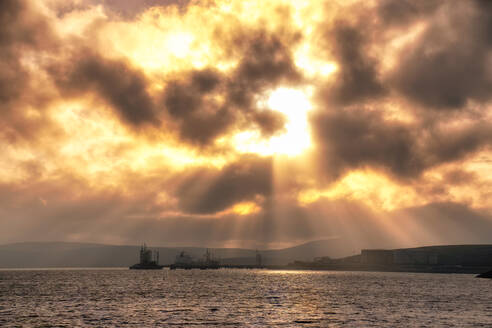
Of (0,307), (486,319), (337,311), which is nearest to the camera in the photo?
(486,319)

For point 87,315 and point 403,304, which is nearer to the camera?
point 87,315

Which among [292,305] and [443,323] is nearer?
[443,323]

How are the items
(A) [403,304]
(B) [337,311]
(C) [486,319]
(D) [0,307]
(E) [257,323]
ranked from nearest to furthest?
(E) [257,323]
(C) [486,319]
(B) [337,311]
(D) [0,307]
(A) [403,304]

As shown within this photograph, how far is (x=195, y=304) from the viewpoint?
93750 millimetres

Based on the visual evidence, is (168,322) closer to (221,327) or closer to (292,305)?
(221,327)

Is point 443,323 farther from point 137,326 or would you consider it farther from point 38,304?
point 38,304

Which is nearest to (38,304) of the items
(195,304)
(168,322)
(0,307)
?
(0,307)

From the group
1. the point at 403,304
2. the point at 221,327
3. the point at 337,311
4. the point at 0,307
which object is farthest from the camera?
the point at 403,304

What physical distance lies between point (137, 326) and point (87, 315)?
1661 cm

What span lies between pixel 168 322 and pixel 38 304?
43458 millimetres

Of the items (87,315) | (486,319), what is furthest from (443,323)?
(87,315)

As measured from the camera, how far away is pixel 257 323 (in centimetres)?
6612

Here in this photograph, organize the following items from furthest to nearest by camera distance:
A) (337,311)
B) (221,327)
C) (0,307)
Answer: (0,307), (337,311), (221,327)

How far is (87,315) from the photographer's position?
75438 mm
